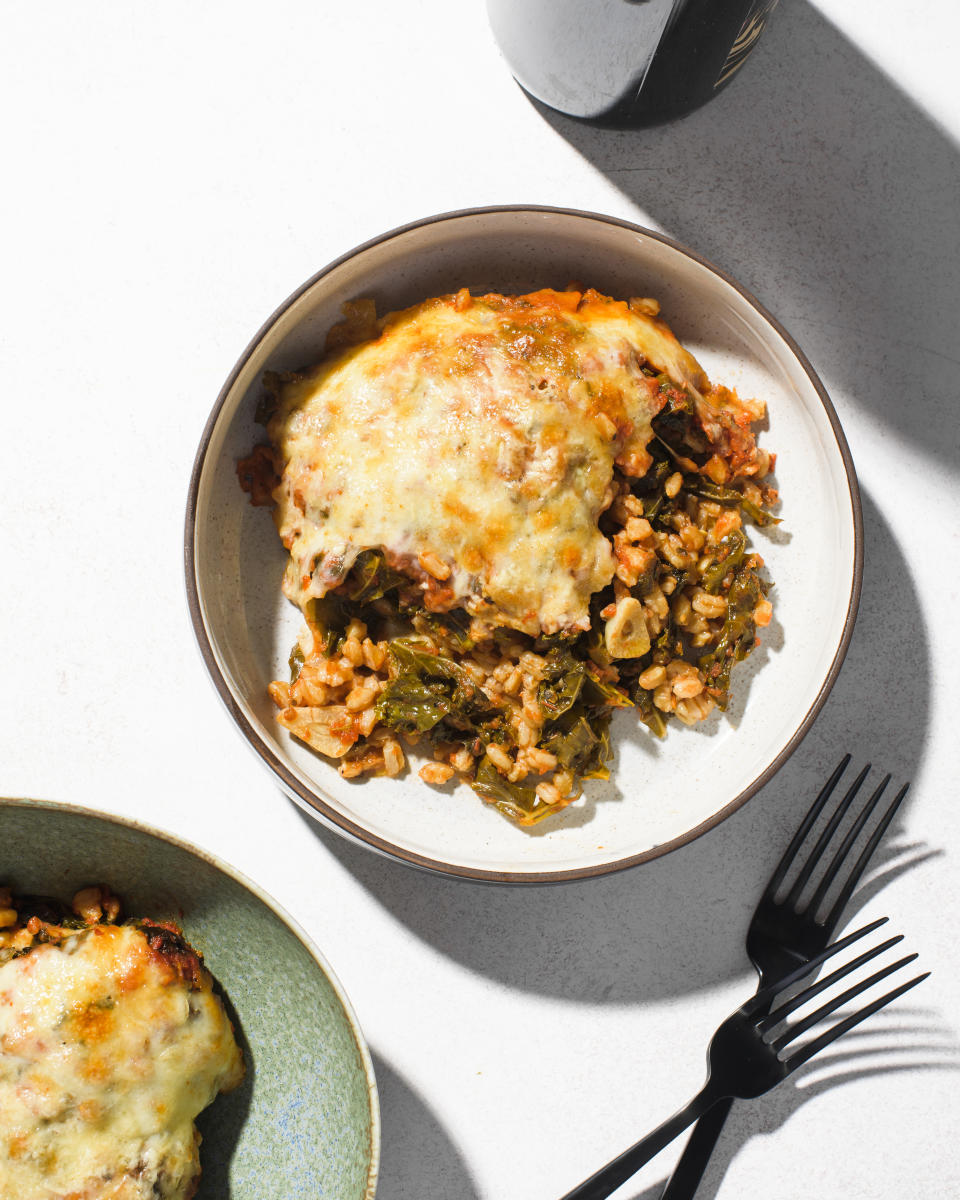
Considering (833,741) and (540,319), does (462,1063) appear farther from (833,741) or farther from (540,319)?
(540,319)

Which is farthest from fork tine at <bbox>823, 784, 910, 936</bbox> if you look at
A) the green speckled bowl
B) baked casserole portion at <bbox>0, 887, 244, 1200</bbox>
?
baked casserole portion at <bbox>0, 887, 244, 1200</bbox>

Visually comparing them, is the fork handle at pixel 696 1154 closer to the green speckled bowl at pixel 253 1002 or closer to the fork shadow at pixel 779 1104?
the fork shadow at pixel 779 1104

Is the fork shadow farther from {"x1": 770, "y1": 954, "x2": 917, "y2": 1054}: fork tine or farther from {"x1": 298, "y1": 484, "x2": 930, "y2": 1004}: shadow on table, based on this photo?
{"x1": 298, "y1": 484, "x2": 930, "y2": 1004}: shadow on table

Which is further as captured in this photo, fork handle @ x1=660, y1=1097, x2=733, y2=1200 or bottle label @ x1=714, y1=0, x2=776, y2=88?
fork handle @ x1=660, y1=1097, x2=733, y2=1200

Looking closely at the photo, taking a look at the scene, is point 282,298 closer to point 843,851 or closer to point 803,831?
point 803,831

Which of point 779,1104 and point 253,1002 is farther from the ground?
point 253,1002

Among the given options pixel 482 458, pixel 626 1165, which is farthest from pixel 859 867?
pixel 482 458
